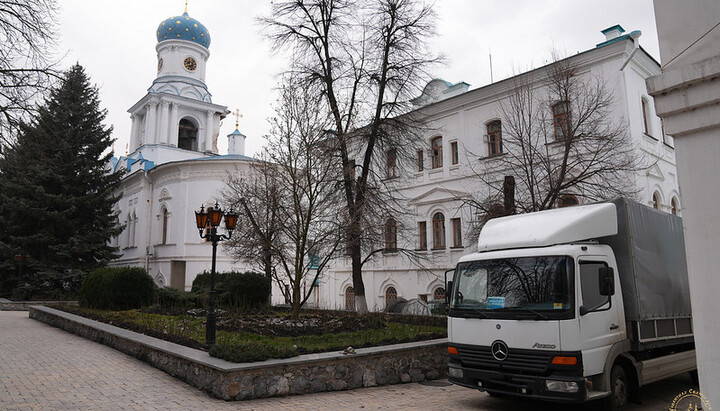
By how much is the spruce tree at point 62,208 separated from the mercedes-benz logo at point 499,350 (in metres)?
27.1

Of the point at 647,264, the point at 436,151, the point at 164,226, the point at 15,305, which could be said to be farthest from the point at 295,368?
the point at 164,226

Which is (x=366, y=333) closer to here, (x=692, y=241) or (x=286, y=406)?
(x=286, y=406)

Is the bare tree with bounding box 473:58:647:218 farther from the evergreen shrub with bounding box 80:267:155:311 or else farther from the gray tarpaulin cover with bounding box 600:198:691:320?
the evergreen shrub with bounding box 80:267:155:311

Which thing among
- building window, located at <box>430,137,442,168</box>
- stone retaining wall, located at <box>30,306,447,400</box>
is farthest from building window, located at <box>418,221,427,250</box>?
stone retaining wall, located at <box>30,306,447,400</box>

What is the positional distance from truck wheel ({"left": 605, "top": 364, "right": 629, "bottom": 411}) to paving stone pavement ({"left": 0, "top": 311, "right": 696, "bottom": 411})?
0.55 meters

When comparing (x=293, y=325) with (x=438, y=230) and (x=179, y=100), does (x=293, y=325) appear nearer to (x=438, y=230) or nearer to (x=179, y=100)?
(x=438, y=230)

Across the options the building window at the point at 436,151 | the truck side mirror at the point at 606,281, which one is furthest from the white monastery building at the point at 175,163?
the truck side mirror at the point at 606,281

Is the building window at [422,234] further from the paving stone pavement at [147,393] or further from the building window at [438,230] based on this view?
the paving stone pavement at [147,393]

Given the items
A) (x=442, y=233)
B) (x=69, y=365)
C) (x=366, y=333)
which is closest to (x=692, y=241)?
(x=366, y=333)

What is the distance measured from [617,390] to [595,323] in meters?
1.18

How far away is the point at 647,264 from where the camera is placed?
7.87 meters

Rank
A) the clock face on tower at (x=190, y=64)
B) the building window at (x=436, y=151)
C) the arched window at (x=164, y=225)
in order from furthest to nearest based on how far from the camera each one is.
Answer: the clock face on tower at (x=190, y=64)
the arched window at (x=164, y=225)
the building window at (x=436, y=151)

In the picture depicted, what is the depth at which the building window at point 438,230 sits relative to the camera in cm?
2452

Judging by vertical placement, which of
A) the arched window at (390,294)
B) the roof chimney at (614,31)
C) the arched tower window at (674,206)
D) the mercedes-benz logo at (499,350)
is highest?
the roof chimney at (614,31)
